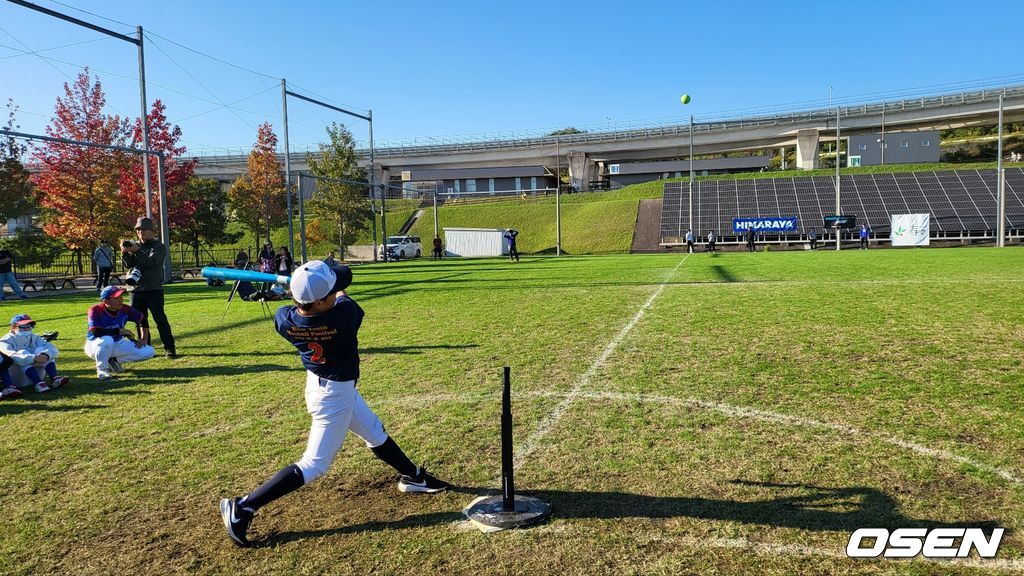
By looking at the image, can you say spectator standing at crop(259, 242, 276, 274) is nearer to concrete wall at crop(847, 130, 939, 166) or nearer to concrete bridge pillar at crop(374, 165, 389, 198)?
concrete wall at crop(847, 130, 939, 166)

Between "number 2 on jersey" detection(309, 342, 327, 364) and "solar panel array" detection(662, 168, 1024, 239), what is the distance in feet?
161

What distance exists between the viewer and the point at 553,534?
3.80m

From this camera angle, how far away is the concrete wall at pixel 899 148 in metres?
63.4

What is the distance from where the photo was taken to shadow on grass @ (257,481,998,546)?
3791 millimetres

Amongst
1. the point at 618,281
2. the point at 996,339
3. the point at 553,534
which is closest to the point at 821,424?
the point at 553,534

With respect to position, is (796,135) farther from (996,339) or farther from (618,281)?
(996,339)

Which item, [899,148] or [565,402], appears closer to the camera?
[565,402]

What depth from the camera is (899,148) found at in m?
64.2

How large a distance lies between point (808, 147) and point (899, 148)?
8168mm

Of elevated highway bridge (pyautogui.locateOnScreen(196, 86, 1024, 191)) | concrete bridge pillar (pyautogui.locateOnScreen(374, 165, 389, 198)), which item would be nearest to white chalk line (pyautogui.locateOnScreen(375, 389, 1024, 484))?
elevated highway bridge (pyautogui.locateOnScreen(196, 86, 1024, 191))

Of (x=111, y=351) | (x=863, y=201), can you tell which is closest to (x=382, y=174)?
(x=863, y=201)

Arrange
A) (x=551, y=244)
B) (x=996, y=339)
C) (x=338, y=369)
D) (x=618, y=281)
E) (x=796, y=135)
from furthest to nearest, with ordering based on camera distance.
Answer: (x=796, y=135) < (x=551, y=244) < (x=618, y=281) < (x=996, y=339) < (x=338, y=369)

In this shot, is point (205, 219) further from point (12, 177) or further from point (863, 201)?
point (863, 201)

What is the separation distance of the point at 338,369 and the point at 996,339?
28.6 ft
